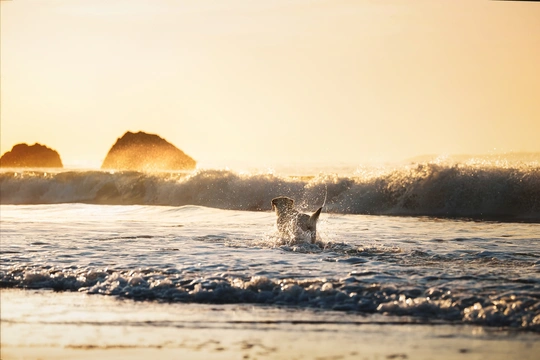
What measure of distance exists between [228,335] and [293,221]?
6827mm

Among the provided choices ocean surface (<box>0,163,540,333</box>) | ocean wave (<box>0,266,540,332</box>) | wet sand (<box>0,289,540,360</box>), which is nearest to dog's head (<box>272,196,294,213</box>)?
ocean surface (<box>0,163,540,333</box>)

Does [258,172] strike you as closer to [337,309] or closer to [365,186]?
[365,186]

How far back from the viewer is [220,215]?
2153 centimetres

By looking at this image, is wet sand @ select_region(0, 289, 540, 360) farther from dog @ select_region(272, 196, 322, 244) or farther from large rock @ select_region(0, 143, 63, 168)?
large rock @ select_region(0, 143, 63, 168)

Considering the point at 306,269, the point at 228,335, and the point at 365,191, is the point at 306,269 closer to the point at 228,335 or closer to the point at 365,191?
the point at 228,335

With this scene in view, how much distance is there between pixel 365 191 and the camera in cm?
2681

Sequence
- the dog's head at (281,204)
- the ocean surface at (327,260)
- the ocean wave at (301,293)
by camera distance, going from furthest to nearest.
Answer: the dog's head at (281,204) → the ocean surface at (327,260) → the ocean wave at (301,293)

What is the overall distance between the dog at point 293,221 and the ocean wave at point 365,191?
9892 millimetres

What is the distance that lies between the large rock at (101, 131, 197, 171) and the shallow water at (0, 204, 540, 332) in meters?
77.4

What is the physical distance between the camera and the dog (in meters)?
13.0

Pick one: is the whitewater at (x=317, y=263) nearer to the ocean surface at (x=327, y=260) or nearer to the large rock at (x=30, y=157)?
the ocean surface at (x=327, y=260)

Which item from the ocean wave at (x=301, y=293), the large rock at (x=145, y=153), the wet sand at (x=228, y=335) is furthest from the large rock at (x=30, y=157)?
the wet sand at (x=228, y=335)

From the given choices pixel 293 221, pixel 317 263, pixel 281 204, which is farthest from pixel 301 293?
pixel 281 204

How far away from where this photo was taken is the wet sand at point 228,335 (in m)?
6.06
